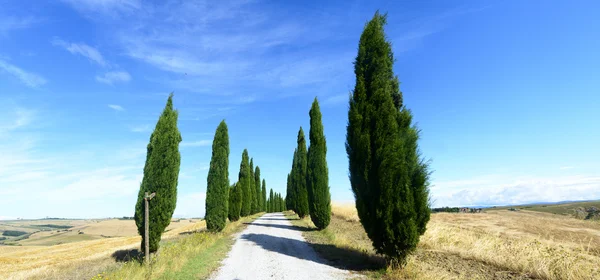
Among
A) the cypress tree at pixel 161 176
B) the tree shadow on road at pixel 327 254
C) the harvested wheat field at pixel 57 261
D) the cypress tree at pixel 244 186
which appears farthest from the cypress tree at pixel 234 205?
the cypress tree at pixel 161 176

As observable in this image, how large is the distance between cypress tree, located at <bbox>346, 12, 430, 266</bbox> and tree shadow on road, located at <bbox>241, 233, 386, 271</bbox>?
2.58 ft

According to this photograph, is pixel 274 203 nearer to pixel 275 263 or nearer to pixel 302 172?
pixel 302 172

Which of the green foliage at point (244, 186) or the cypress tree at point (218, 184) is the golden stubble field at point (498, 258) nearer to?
the cypress tree at point (218, 184)

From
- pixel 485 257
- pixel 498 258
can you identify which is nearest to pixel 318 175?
pixel 485 257

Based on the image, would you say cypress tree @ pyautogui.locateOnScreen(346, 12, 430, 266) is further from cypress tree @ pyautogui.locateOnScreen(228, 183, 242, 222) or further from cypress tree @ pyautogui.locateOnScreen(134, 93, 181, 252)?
cypress tree @ pyautogui.locateOnScreen(228, 183, 242, 222)

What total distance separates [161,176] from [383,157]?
9.30 meters

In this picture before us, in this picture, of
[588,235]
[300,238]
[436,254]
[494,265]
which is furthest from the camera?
[300,238]

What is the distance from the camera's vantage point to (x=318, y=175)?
21.1 m

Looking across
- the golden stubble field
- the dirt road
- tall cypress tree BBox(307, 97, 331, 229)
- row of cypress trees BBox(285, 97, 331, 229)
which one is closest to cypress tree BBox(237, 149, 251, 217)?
row of cypress trees BBox(285, 97, 331, 229)

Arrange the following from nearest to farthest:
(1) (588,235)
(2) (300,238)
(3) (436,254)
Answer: (3) (436,254) < (1) (588,235) < (2) (300,238)

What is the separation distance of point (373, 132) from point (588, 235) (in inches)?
423

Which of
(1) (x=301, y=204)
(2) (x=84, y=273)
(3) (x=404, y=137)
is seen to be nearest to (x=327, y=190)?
(1) (x=301, y=204)

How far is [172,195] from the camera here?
12.8 metres

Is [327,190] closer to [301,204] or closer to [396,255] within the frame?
[301,204]
